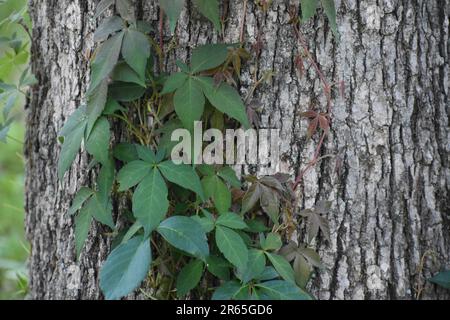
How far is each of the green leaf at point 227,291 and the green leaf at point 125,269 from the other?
0.73ft

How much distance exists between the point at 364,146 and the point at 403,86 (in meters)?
0.22

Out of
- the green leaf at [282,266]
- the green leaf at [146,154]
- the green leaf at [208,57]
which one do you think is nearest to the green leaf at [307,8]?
the green leaf at [208,57]

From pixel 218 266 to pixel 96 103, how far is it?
1.89ft

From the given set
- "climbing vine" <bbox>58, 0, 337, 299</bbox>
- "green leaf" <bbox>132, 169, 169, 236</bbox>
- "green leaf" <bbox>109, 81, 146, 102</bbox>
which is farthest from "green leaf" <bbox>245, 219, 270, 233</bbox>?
"green leaf" <bbox>109, 81, 146, 102</bbox>

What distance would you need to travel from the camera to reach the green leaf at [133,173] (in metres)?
1.44

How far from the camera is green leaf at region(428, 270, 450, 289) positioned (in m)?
1.59

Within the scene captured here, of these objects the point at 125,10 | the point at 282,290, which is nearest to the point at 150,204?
the point at 282,290

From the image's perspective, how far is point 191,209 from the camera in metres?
1.59

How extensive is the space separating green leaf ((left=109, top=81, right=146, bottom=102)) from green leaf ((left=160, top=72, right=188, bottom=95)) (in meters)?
Result: 0.11

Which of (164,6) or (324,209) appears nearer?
(164,6)

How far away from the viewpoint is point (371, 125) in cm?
157

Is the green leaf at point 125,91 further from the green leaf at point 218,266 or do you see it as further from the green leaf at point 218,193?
the green leaf at point 218,266
